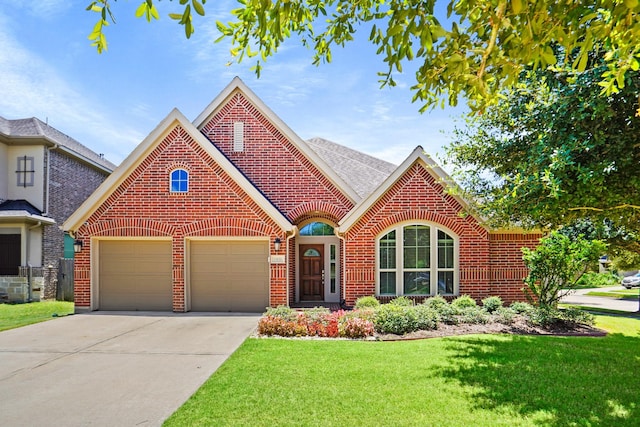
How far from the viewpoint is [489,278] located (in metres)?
12.5

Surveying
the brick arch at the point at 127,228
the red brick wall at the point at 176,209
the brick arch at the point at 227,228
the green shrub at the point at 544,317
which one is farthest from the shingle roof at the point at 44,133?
the green shrub at the point at 544,317

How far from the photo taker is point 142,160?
41.2 feet

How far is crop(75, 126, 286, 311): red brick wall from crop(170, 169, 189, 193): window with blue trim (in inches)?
5.2

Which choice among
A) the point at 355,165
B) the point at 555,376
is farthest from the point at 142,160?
the point at 555,376

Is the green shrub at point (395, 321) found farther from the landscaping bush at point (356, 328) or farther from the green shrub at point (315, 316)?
the green shrub at point (315, 316)

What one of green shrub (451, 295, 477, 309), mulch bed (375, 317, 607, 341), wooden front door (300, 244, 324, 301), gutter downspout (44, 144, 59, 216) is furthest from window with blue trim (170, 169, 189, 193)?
gutter downspout (44, 144, 59, 216)

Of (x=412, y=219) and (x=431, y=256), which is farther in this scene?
(x=431, y=256)

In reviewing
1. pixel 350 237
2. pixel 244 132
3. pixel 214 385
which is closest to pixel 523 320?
pixel 350 237

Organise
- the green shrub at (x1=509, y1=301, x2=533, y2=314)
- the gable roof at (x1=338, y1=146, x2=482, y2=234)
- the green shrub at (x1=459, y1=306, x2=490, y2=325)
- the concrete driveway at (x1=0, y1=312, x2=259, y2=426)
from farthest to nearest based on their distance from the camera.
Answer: the gable roof at (x1=338, y1=146, x2=482, y2=234), the green shrub at (x1=509, y1=301, x2=533, y2=314), the green shrub at (x1=459, y1=306, x2=490, y2=325), the concrete driveway at (x1=0, y1=312, x2=259, y2=426)

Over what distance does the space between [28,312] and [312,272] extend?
9945 mm

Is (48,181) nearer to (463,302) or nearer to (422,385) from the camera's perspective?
(463,302)

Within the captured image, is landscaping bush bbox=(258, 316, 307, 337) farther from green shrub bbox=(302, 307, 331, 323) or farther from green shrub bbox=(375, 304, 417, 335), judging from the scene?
green shrub bbox=(375, 304, 417, 335)

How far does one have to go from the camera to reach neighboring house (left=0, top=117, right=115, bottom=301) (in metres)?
16.6

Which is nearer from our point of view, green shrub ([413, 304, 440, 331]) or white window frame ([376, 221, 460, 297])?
green shrub ([413, 304, 440, 331])
